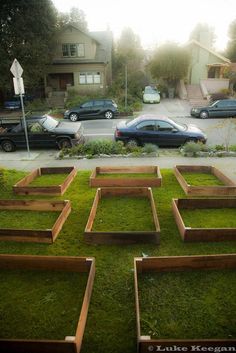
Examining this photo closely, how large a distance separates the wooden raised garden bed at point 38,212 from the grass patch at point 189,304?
2.45 metres

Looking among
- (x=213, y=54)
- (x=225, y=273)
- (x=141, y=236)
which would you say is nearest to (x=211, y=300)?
(x=225, y=273)

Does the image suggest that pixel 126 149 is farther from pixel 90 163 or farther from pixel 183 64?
pixel 183 64

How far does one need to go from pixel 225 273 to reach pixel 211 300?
78 cm

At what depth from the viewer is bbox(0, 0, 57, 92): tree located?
82.3ft

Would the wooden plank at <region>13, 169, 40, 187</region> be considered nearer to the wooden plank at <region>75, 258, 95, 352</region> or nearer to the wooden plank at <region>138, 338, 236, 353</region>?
the wooden plank at <region>75, 258, 95, 352</region>

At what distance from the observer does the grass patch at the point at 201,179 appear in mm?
10102

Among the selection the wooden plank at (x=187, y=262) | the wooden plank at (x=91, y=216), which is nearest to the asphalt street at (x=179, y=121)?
the wooden plank at (x=91, y=216)

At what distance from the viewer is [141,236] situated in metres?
6.74

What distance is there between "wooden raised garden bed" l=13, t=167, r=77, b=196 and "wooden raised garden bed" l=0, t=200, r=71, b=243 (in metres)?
0.96

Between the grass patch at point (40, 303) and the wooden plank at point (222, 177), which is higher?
the wooden plank at point (222, 177)

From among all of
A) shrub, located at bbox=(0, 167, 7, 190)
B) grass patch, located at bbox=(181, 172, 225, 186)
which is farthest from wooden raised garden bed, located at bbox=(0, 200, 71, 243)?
grass patch, located at bbox=(181, 172, 225, 186)

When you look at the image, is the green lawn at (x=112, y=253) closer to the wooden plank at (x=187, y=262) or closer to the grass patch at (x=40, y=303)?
the grass patch at (x=40, y=303)

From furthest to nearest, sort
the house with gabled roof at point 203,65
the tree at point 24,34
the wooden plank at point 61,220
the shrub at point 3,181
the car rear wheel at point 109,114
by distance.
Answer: the house with gabled roof at point 203,65
the tree at point 24,34
the car rear wheel at point 109,114
the shrub at point 3,181
the wooden plank at point 61,220

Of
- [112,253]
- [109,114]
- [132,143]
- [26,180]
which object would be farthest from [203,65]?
[112,253]
